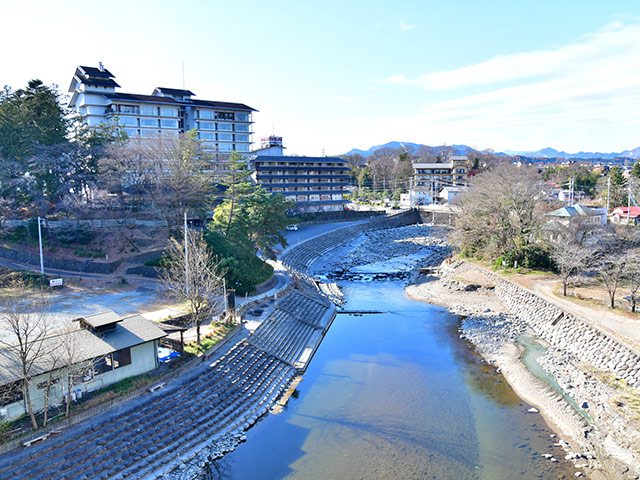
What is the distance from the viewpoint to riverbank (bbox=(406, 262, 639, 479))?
1527cm

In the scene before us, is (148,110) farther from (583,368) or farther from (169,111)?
(583,368)

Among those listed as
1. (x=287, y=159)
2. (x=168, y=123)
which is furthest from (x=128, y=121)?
(x=287, y=159)

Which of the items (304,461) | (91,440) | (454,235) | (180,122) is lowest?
(304,461)

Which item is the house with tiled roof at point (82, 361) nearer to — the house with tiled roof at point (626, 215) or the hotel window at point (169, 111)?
the hotel window at point (169, 111)

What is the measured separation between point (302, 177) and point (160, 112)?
26.7 metres

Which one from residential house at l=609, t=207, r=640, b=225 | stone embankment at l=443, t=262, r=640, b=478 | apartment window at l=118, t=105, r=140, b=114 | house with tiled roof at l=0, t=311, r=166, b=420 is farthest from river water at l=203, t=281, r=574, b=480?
apartment window at l=118, t=105, r=140, b=114

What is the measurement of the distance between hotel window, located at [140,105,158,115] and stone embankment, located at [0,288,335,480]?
168 ft

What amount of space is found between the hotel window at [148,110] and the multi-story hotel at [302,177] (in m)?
17.5

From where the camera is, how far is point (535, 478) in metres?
14.5

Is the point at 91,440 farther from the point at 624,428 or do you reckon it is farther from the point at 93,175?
the point at 93,175

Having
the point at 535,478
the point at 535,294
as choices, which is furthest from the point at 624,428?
the point at 535,294

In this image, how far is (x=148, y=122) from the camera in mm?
63219

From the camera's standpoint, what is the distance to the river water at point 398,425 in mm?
15125

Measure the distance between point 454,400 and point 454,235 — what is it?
90.2ft
